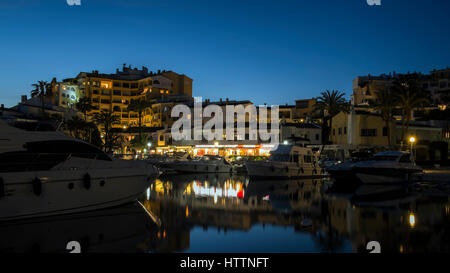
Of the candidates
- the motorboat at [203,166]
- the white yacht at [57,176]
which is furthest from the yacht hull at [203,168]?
the white yacht at [57,176]

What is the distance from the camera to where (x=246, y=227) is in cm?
1263

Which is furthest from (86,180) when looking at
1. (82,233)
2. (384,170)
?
(384,170)

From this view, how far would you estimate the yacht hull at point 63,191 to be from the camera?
13.0 meters

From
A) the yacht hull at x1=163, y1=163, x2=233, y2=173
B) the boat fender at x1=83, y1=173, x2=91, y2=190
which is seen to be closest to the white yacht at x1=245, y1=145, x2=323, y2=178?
the yacht hull at x1=163, y1=163, x2=233, y2=173

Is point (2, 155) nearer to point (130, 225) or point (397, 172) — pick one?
point (130, 225)

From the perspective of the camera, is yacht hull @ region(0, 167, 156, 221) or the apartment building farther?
the apartment building

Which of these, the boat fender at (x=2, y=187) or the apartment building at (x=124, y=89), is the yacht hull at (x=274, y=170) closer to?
the boat fender at (x=2, y=187)

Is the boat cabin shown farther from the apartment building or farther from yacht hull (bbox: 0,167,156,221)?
the apartment building

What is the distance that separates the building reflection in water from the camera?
10.2m

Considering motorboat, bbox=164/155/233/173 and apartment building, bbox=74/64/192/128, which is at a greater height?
apartment building, bbox=74/64/192/128

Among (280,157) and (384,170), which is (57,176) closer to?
(384,170)

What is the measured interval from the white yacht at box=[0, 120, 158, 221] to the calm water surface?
1.88ft
